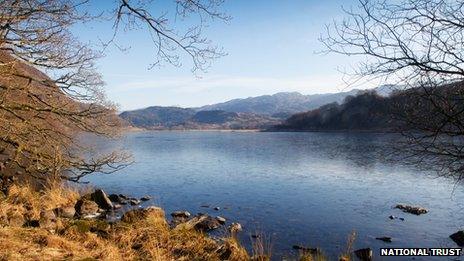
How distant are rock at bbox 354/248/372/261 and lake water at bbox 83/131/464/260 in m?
0.90

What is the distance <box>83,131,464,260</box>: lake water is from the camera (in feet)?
63.0

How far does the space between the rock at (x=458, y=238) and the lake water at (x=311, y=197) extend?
25 cm

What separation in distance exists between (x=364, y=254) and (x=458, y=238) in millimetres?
5165

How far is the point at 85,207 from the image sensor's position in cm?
1744

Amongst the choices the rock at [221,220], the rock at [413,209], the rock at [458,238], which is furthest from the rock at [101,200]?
the rock at [413,209]

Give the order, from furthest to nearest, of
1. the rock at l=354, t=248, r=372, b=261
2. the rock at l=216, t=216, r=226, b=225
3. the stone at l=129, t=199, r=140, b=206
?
the stone at l=129, t=199, r=140, b=206, the rock at l=216, t=216, r=226, b=225, the rock at l=354, t=248, r=372, b=261

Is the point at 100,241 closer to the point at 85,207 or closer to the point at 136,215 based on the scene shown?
the point at 136,215

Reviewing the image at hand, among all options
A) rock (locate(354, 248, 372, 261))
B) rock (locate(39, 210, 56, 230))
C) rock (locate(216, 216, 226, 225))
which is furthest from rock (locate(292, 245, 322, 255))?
rock (locate(39, 210, 56, 230))

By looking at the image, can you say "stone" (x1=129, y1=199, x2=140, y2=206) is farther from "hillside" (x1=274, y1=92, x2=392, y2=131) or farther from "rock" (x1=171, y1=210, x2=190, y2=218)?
"hillside" (x1=274, y1=92, x2=392, y2=131)

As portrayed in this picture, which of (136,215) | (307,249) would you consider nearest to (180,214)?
(307,249)

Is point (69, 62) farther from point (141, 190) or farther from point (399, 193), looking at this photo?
point (399, 193)

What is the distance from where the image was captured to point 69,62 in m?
12.3

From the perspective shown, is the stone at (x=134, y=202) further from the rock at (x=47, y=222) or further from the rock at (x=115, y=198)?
the rock at (x=47, y=222)

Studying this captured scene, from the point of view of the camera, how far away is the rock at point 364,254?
15.5m
